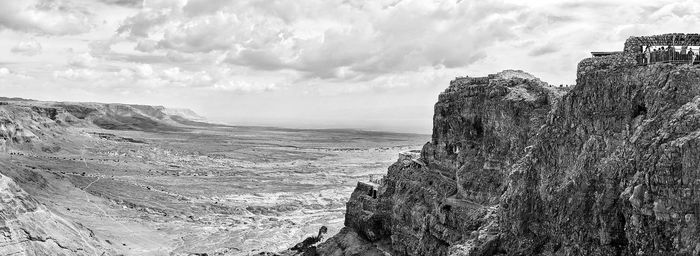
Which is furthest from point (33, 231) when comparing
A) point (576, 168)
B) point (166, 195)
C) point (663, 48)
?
point (663, 48)

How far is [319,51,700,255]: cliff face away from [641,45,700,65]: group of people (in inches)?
38.0

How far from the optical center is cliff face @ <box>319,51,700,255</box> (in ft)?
69.6

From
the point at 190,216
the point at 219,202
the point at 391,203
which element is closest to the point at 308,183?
the point at 219,202

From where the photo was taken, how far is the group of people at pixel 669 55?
25.3 m

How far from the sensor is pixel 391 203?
61.4m

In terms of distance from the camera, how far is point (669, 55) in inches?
1031

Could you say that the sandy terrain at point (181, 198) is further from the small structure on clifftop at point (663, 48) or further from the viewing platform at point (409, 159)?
the small structure on clifftop at point (663, 48)

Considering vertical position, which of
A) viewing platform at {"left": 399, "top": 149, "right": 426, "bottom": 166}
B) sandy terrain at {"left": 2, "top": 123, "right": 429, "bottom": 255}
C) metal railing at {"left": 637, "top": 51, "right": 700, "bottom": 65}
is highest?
metal railing at {"left": 637, "top": 51, "right": 700, "bottom": 65}

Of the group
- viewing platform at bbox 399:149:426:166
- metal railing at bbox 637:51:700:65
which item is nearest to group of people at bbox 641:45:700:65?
metal railing at bbox 637:51:700:65

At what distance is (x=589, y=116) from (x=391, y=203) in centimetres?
3462

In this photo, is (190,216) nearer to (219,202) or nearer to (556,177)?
(219,202)

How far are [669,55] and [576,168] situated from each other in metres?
6.36

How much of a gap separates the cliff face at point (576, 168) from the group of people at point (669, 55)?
0.97 meters

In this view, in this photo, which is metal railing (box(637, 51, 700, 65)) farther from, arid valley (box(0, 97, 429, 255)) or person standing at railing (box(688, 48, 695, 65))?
arid valley (box(0, 97, 429, 255))
